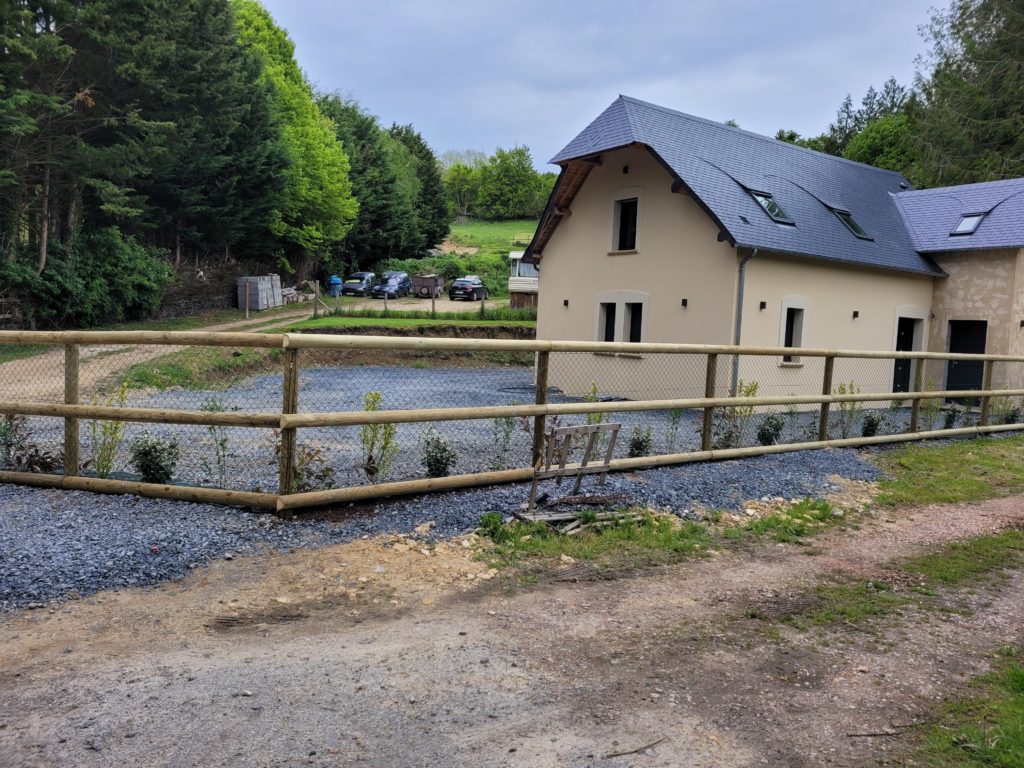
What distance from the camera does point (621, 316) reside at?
16984mm

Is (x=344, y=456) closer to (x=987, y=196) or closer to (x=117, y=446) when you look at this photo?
(x=117, y=446)

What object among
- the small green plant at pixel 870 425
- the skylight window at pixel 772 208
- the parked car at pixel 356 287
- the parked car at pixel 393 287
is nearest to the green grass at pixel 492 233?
the parked car at pixel 393 287

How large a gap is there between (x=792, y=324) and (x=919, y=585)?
11975 millimetres

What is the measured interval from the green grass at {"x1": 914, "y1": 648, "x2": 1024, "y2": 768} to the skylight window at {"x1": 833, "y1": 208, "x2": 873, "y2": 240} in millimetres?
16171

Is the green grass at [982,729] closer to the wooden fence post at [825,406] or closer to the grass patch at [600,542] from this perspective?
the grass patch at [600,542]

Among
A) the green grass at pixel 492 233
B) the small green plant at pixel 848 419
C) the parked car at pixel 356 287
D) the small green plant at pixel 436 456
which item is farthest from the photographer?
the green grass at pixel 492 233

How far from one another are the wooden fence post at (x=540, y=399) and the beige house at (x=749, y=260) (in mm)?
8267

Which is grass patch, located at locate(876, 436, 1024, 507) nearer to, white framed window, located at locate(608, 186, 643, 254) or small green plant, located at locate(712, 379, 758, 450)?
small green plant, located at locate(712, 379, 758, 450)

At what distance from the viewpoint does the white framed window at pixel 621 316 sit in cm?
1656

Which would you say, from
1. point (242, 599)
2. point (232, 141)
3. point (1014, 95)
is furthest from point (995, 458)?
point (232, 141)

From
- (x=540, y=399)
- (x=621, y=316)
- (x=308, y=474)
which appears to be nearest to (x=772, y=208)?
(x=621, y=316)

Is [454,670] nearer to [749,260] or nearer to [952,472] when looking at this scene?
[952,472]

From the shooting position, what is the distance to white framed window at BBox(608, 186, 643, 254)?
16.7 m

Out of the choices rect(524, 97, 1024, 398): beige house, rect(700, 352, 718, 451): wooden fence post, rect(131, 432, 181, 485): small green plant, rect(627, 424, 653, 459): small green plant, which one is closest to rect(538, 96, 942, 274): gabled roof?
rect(524, 97, 1024, 398): beige house
